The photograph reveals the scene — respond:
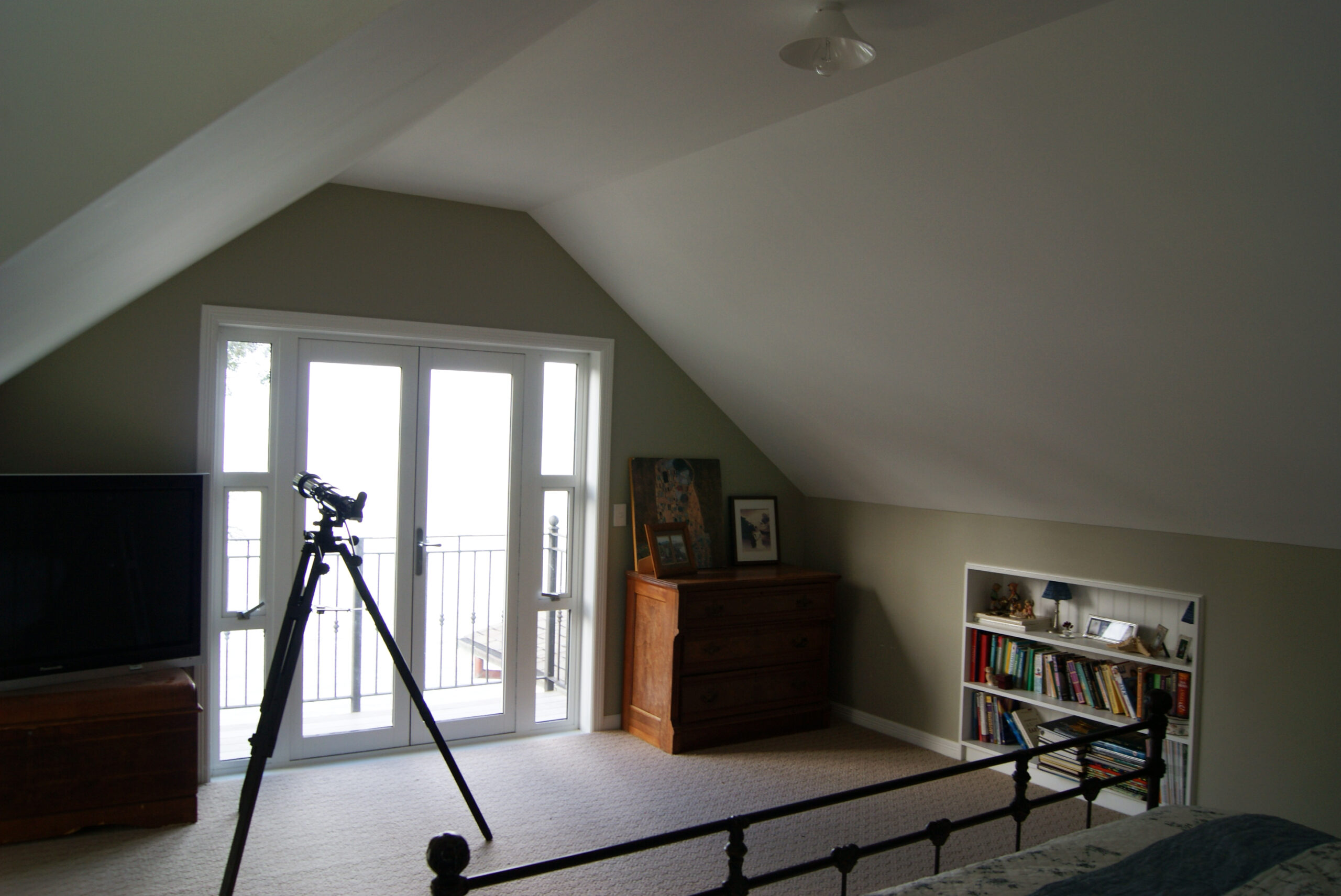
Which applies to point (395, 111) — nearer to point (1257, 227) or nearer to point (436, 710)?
point (1257, 227)

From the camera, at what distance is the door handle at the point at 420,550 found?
14.5 ft

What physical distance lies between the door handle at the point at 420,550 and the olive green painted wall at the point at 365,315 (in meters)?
0.95

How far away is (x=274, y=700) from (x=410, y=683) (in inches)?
18.1

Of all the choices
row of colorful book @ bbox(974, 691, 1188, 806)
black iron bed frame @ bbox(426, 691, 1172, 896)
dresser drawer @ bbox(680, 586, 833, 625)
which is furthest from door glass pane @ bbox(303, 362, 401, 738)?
row of colorful book @ bbox(974, 691, 1188, 806)

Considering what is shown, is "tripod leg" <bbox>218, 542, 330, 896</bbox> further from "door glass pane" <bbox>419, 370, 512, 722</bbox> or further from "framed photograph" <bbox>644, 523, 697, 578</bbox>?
"framed photograph" <bbox>644, 523, 697, 578</bbox>

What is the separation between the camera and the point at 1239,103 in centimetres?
213

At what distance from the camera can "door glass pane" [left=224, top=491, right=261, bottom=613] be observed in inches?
157

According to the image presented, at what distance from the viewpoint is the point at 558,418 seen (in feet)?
15.8

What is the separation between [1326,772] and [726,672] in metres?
2.42

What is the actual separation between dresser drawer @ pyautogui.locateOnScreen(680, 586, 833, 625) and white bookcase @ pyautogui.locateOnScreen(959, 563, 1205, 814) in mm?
735

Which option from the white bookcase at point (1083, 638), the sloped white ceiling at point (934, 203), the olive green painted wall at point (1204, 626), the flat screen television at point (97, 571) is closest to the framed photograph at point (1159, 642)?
the white bookcase at point (1083, 638)

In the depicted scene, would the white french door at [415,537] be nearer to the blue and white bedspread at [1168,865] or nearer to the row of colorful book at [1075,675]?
the row of colorful book at [1075,675]

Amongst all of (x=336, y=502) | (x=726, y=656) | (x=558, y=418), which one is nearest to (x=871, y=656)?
(x=726, y=656)

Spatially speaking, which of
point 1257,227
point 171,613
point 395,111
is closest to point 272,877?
point 171,613
